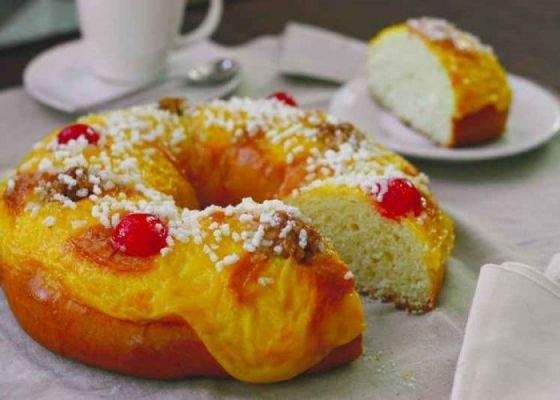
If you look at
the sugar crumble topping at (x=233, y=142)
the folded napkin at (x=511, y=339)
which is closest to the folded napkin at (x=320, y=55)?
the sugar crumble topping at (x=233, y=142)

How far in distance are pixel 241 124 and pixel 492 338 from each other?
0.72 m

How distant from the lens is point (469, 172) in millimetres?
2094

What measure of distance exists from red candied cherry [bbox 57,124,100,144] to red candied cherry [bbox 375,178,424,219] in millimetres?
531

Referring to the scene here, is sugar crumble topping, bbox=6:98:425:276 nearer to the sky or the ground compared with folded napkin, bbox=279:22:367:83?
nearer to the sky

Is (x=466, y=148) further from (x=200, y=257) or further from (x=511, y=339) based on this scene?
(x=200, y=257)

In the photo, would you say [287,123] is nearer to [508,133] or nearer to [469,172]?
[469,172]

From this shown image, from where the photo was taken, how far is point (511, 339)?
1.32m

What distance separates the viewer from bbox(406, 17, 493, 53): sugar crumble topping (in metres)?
2.16

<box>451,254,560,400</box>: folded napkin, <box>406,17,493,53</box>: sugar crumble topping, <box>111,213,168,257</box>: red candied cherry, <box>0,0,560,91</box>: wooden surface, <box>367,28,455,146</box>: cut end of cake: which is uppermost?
<box>111,213,168,257</box>: red candied cherry

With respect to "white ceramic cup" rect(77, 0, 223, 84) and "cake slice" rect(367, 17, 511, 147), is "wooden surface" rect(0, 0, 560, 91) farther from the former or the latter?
"cake slice" rect(367, 17, 511, 147)

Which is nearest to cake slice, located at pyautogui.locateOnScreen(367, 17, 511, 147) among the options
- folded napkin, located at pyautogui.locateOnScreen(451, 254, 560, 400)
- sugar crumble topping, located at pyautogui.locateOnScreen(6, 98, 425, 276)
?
sugar crumble topping, located at pyautogui.locateOnScreen(6, 98, 425, 276)

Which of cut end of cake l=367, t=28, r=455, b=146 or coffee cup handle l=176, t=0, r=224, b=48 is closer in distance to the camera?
cut end of cake l=367, t=28, r=455, b=146

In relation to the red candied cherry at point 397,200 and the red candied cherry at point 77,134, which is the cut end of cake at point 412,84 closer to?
the red candied cherry at point 397,200

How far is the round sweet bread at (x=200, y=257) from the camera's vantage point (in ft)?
4.21
